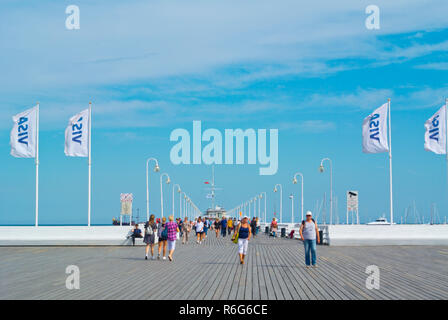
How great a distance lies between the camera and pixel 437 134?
1401 inches

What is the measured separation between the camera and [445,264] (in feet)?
70.4

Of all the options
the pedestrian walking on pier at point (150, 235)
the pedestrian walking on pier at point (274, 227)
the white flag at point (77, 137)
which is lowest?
the pedestrian walking on pier at point (274, 227)

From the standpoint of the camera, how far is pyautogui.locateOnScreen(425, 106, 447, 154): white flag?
3556 centimetres

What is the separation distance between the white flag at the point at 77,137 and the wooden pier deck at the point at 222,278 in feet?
33.2

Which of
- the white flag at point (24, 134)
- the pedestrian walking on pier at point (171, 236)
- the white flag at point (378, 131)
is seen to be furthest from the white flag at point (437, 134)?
the white flag at point (24, 134)

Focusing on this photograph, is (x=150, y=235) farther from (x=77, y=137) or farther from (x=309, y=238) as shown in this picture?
(x=77, y=137)

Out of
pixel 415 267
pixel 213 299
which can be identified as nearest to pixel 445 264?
pixel 415 267

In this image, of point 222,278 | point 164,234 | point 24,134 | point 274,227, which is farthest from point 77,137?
point 274,227

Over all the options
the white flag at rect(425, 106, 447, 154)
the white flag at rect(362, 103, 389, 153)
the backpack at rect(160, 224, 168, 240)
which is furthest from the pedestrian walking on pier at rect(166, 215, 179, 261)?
the white flag at rect(425, 106, 447, 154)

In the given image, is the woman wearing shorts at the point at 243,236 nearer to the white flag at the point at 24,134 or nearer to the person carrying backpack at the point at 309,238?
the person carrying backpack at the point at 309,238

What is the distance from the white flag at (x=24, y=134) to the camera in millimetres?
33406
